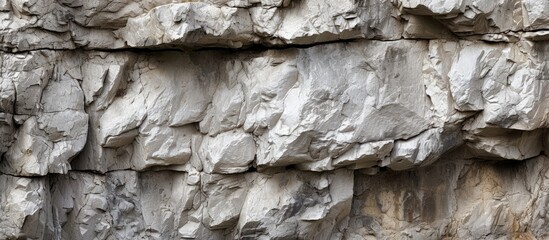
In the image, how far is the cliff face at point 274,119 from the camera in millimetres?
4934

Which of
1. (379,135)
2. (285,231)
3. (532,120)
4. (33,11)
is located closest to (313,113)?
(379,135)

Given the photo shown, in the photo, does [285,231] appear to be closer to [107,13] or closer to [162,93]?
[162,93]

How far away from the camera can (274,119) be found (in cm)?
510

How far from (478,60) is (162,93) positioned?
184cm

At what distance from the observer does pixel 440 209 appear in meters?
5.43

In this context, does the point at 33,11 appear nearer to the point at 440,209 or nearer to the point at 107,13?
the point at 107,13

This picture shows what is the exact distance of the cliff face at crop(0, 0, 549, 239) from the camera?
493 cm

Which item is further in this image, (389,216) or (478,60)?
(389,216)

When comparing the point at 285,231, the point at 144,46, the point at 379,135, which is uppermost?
the point at 144,46

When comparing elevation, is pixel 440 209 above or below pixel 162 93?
below

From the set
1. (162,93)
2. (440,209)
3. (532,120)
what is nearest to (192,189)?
(162,93)

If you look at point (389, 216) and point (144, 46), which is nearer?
point (144, 46)

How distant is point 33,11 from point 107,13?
0.42 m

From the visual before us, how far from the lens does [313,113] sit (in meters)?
5.04
